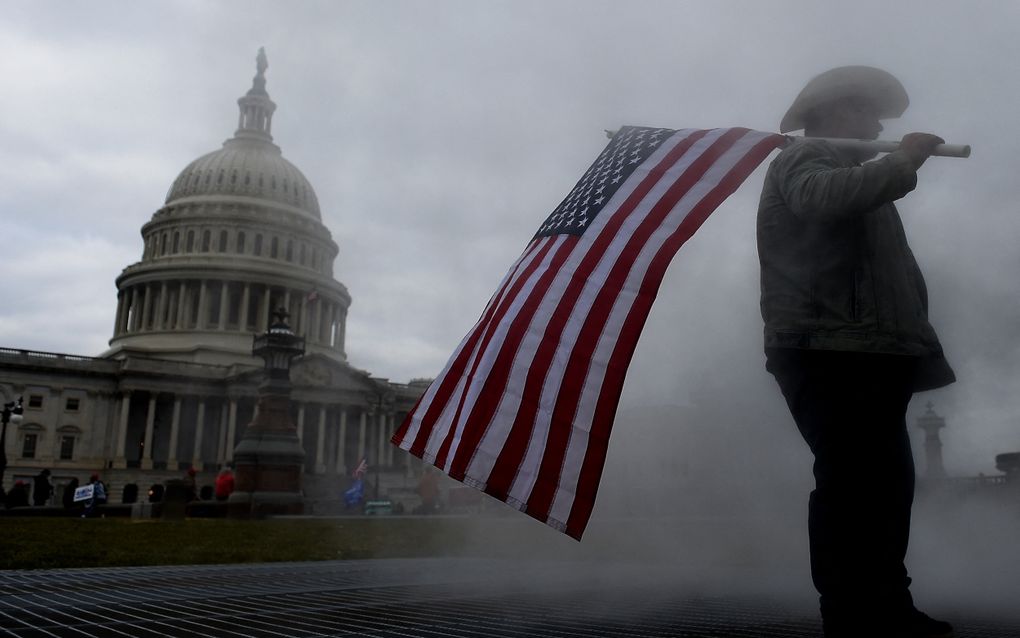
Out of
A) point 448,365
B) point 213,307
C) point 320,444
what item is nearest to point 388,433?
point 320,444

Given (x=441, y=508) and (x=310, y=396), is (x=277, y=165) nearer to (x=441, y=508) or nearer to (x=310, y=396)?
(x=310, y=396)

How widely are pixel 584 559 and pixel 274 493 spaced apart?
21797mm

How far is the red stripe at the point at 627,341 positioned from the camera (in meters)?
2.88

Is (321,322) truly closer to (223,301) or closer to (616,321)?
(223,301)

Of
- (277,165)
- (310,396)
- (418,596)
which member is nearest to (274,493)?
(418,596)

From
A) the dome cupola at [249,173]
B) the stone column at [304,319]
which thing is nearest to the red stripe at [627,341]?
the stone column at [304,319]

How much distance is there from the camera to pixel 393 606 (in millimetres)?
4078

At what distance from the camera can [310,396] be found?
70875 mm

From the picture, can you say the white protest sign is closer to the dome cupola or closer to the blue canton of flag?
the blue canton of flag

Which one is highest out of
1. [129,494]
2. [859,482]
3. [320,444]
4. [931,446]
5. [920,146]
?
[320,444]

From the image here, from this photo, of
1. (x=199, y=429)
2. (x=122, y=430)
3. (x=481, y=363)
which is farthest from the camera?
(x=199, y=429)

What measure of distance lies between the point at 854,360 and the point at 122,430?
7286cm

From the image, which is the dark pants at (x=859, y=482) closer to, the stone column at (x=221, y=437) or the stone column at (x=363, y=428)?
the stone column at (x=221, y=437)

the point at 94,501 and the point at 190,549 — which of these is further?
the point at 94,501
